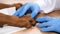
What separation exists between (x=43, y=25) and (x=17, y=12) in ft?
0.93

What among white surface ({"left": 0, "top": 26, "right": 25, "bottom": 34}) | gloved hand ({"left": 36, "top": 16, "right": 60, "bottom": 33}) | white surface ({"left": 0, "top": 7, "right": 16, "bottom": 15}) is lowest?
white surface ({"left": 0, "top": 26, "right": 25, "bottom": 34})

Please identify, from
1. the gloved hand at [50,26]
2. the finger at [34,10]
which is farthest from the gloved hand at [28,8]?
the gloved hand at [50,26]

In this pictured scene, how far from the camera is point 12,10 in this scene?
1040 mm

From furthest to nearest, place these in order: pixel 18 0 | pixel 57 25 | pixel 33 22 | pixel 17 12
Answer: pixel 18 0
pixel 17 12
pixel 33 22
pixel 57 25

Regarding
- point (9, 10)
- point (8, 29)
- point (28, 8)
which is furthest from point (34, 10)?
point (8, 29)

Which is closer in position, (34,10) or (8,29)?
(8,29)

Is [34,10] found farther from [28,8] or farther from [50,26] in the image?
[50,26]

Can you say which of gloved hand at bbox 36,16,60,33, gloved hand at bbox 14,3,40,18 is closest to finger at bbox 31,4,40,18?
gloved hand at bbox 14,3,40,18

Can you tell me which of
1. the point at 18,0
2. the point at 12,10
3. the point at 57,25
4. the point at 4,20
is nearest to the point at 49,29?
the point at 57,25

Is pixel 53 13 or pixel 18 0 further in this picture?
pixel 18 0

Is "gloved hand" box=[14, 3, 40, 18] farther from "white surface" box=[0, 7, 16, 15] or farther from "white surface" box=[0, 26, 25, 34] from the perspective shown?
"white surface" box=[0, 26, 25, 34]

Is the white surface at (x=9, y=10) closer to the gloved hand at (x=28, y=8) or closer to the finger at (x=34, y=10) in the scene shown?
the gloved hand at (x=28, y=8)

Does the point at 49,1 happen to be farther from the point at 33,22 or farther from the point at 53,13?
the point at 33,22

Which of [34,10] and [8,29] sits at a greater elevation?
[34,10]
